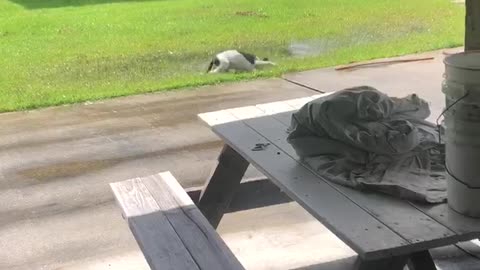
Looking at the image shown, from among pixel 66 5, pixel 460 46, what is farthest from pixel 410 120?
pixel 66 5

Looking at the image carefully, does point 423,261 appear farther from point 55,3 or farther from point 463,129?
point 55,3

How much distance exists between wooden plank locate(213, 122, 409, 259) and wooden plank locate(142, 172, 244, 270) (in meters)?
0.34

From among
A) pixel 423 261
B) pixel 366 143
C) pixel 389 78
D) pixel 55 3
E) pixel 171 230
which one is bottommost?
pixel 55 3

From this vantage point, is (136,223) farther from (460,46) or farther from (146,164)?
(460,46)

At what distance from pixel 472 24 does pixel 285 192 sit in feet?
3.63

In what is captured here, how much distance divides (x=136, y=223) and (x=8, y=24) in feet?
42.4

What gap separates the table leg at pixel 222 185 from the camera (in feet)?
13.8

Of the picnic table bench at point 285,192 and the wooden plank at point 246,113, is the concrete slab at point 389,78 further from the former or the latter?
the picnic table bench at point 285,192

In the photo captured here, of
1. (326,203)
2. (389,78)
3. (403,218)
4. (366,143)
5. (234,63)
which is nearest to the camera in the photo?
(403,218)

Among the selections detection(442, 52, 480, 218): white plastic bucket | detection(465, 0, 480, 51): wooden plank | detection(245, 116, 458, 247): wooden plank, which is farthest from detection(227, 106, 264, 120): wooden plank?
detection(442, 52, 480, 218): white plastic bucket

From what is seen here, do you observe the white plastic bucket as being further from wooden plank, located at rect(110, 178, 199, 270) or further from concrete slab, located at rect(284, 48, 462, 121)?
concrete slab, located at rect(284, 48, 462, 121)

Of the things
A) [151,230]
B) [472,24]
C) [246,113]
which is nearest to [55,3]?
[246,113]

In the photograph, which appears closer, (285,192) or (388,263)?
(388,263)

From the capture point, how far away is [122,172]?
6.14m
